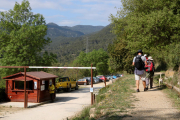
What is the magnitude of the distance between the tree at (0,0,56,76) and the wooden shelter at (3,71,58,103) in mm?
8232

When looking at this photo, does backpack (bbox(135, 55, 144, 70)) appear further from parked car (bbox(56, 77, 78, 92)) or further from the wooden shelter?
parked car (bbox(56, 77, 78, 92))

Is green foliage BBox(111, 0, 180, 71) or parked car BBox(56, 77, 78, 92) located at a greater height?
green foliage BBox(111, 0, 180, 71)

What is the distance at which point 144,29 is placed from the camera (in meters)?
20.7

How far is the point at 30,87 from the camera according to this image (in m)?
19.1

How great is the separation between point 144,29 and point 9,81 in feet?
41.7

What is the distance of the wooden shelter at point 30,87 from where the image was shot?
18688 mm

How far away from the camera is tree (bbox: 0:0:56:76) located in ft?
91.6

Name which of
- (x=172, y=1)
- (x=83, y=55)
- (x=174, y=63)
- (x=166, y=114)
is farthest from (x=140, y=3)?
(x=83, y=55)

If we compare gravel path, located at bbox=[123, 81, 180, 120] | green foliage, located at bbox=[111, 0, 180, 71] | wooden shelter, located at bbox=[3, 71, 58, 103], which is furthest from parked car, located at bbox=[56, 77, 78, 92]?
gravel path, located at bbox=[123, 81, 180, 120]

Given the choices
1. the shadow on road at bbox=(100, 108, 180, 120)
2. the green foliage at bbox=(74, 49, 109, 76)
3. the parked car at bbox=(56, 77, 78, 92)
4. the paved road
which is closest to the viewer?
the shadow on road at bbox=(100, 108, 180, 120)

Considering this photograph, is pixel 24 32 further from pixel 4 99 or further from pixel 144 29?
pixel 144 29

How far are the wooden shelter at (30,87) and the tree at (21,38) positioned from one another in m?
8.23

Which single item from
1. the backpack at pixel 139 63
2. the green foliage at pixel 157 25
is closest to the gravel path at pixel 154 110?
the backpack at pixel 139 63

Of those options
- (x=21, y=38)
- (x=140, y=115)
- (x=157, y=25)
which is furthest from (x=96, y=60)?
(x=140, y=115)
